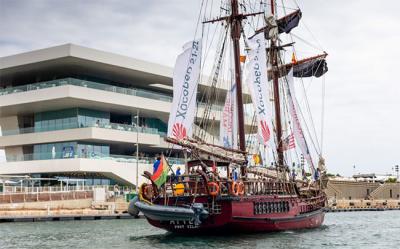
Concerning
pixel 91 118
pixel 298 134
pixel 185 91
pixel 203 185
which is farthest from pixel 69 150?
pixel 203 185

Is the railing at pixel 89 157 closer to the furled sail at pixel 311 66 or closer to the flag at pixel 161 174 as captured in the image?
the furled sail at pixel 311 66

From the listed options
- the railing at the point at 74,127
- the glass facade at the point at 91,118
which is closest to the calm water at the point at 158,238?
the railing at the point at 74,127

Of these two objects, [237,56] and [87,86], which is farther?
[87,86]

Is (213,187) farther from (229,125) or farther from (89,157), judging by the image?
(89,157)

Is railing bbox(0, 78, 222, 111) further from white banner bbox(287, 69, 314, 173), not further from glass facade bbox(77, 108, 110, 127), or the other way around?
white banner bbox(287, 69, 314, 173)

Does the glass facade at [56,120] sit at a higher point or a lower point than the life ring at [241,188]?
higher

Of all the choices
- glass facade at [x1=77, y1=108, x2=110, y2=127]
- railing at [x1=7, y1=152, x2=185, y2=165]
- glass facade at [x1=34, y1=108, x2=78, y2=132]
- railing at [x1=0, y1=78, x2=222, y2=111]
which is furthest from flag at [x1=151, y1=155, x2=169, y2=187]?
glass facade at [x1=34, y1=108, x2=78, y2=132]

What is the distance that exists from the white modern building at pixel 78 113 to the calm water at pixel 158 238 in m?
23.7

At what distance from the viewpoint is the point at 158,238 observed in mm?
36531

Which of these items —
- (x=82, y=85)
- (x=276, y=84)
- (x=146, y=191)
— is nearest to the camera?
(x=146, y=191)

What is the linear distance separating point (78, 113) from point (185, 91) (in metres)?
36.5

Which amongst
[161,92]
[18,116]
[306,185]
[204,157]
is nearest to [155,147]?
[161,92]

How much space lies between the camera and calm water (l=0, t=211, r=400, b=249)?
108 feet

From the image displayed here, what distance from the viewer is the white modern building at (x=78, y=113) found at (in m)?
69.8
